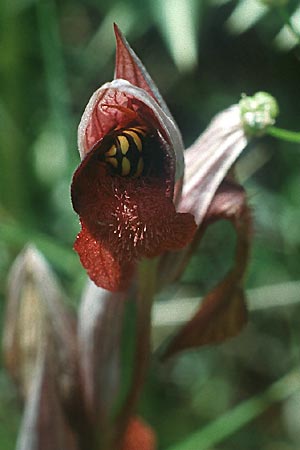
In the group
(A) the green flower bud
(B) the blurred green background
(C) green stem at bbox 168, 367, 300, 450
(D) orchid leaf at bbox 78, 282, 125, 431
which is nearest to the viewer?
(A) the green flower bud

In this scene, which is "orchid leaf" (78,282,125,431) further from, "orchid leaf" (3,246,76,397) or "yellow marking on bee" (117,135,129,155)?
"yellow marking on bee" (117,135,129,155)

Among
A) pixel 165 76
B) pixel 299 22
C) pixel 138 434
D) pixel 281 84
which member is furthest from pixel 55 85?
pixel 138 434

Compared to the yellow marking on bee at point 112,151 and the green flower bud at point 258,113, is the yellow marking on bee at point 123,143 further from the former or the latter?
the green flower bud at point 258,113

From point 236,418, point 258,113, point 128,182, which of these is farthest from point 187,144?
point 128,182

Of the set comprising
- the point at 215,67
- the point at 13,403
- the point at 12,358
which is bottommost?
the point at 13,403

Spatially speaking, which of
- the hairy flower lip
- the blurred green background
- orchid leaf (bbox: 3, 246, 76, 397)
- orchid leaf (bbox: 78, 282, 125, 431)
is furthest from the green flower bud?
the blurred green background

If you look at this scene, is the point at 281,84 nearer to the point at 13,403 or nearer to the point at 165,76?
the point at 165,76

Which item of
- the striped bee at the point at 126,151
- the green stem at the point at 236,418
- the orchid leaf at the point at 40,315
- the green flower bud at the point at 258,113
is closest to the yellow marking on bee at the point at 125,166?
the striped bee at the point at 126,151
